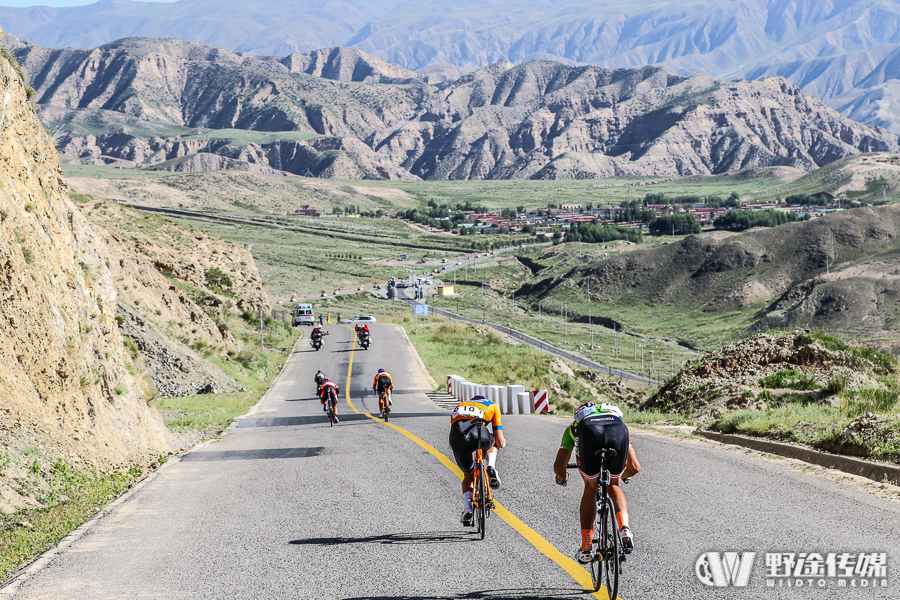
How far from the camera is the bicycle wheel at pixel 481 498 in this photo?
8828 millimetres

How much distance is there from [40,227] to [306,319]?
→ 6408cm

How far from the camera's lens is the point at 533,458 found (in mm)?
14250

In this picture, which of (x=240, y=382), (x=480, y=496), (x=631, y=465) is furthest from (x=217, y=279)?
(x=631, y=465)

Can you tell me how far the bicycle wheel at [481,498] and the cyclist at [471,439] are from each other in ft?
0.26

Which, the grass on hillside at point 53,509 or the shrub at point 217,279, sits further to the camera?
the shrub at point 217,279

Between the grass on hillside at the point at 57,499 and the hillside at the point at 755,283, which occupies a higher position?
the hillside at the point at 755,283

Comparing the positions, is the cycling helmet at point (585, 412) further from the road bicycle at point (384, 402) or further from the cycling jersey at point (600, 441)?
the road bicycle at point (384, 402)

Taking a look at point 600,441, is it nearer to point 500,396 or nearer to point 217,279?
point 500,396

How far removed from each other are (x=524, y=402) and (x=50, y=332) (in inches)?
607

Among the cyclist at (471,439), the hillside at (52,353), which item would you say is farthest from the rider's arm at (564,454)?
the hillside at (52,353)

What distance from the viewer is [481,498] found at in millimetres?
8781

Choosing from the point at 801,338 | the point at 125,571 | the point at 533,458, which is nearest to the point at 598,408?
the point at 125,571

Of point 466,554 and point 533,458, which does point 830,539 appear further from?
point 533,458

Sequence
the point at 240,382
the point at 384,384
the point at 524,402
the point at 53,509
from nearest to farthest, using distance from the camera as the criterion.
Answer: the point at 53,509 → the point at 384,384 → the point at 524,402 → the point at 240,382
